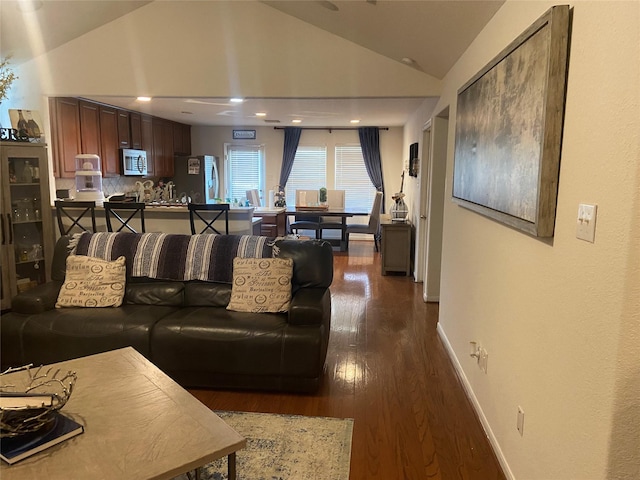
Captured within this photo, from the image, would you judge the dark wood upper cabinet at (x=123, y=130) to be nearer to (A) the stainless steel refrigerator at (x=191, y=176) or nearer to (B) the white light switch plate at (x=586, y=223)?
(A) the stainless steel refrigerator at (x=191, y=176)

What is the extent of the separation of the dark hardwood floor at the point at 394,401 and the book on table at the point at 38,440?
123 centimetres

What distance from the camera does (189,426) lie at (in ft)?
5.54

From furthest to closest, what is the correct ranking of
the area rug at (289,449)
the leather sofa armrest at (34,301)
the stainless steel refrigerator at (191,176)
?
the stainless steel refrigerator at (191,176), the leather sofa armrest at (34,301), the area rug at (289,449)

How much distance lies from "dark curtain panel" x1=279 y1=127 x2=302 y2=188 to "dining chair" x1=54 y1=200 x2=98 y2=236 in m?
4.65

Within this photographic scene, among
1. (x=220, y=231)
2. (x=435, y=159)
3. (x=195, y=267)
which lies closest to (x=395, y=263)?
(x=435, y=159)

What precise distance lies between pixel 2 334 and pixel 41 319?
0.27 metres

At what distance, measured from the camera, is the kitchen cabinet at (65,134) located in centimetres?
507

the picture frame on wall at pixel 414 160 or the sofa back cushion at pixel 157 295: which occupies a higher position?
the picture frame on wall at pixel 414 160

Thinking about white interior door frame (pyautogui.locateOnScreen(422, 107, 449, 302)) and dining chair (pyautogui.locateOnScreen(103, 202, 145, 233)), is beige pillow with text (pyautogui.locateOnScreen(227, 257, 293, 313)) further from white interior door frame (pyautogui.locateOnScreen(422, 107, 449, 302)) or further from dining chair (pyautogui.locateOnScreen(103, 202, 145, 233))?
white interior door frame (pyautogui.locateOnScreen(422, 107, 449, 302))

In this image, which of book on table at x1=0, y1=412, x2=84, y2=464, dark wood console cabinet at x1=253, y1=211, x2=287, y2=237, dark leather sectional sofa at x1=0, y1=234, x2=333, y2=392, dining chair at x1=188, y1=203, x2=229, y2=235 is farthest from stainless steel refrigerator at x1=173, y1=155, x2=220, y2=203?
book on table at x1=0, y1=412, x2=84, y2=464

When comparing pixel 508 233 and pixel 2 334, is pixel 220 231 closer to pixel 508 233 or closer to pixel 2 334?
pixel 2 334

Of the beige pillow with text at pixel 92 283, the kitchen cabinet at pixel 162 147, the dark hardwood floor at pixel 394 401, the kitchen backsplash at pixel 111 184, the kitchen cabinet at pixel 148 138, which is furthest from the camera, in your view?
the kitchen cabinet at pixel 162 147

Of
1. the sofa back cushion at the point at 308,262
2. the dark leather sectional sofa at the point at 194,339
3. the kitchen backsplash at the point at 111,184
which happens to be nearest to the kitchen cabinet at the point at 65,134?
the kitchen backsplash at the point at 111,184

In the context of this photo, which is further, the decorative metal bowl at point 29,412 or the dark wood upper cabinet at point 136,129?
the dark wood upper cabinet at point 136,129
